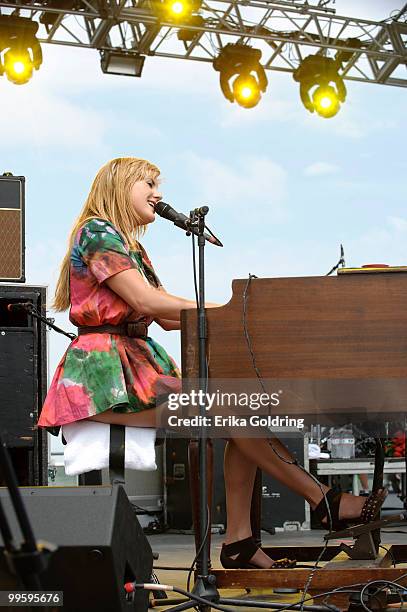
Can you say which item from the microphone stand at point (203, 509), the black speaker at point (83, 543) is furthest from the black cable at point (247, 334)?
the black speaker at point (83, 543)

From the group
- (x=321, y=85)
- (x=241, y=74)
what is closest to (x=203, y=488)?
(x=241, y=74)

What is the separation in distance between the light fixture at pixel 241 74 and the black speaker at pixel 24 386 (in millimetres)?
4584

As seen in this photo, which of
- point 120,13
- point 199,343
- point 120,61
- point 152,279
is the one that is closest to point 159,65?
point 120,61

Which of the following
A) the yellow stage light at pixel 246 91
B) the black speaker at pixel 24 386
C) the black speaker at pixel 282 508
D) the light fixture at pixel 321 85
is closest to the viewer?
the black speaker at pixel 24 386

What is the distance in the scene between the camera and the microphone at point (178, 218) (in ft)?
9.12

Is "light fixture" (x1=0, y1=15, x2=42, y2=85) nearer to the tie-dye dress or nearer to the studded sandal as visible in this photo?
the tie-dye dress

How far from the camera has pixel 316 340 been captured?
8.25ft

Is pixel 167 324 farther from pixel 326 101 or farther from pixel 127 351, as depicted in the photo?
pixel 326 101

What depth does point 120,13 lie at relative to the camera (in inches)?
302

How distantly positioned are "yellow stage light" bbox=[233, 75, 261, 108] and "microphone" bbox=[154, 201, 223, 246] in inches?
231

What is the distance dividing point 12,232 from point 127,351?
5.48ft

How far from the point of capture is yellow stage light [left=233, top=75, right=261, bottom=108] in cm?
855

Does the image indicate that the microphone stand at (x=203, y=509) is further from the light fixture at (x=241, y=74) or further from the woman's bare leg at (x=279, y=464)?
the light fixture at (x=241, y=74)

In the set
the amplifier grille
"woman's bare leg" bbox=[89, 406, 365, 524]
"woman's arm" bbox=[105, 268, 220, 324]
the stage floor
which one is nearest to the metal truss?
the amplifier grille
